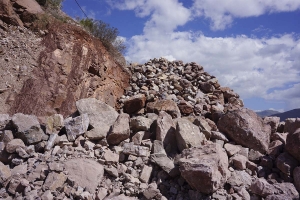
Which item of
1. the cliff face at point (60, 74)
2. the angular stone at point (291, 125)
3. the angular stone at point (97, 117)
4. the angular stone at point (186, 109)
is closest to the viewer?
the angular stone at point (97, 117)

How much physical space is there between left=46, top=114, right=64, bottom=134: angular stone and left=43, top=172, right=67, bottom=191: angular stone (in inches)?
36.4

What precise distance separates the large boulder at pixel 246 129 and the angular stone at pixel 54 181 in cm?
286

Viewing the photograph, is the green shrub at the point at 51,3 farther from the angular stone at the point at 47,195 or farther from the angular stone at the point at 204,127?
the angular stone at the point at 47,195

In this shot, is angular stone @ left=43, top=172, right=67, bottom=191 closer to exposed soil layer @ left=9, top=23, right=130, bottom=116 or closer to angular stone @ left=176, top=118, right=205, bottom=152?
angular stone @ left=176, top=118, right=205, bottom=152

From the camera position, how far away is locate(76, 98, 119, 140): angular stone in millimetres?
4477

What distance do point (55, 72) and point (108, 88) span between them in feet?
5.72

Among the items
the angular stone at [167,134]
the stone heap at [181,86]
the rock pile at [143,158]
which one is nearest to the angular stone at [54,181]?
the rock pile at [143,158]

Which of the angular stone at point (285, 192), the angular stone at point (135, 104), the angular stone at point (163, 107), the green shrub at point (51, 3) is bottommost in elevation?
the angular stone at point (285, 192)

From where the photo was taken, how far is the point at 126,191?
11.8 ft

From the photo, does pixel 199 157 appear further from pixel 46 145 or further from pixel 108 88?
pixel 108 88

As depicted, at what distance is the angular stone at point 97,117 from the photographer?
4.48 metres

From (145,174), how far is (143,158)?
34cm

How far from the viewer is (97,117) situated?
478 centimetres

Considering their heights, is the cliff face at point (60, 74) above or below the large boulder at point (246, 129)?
above
